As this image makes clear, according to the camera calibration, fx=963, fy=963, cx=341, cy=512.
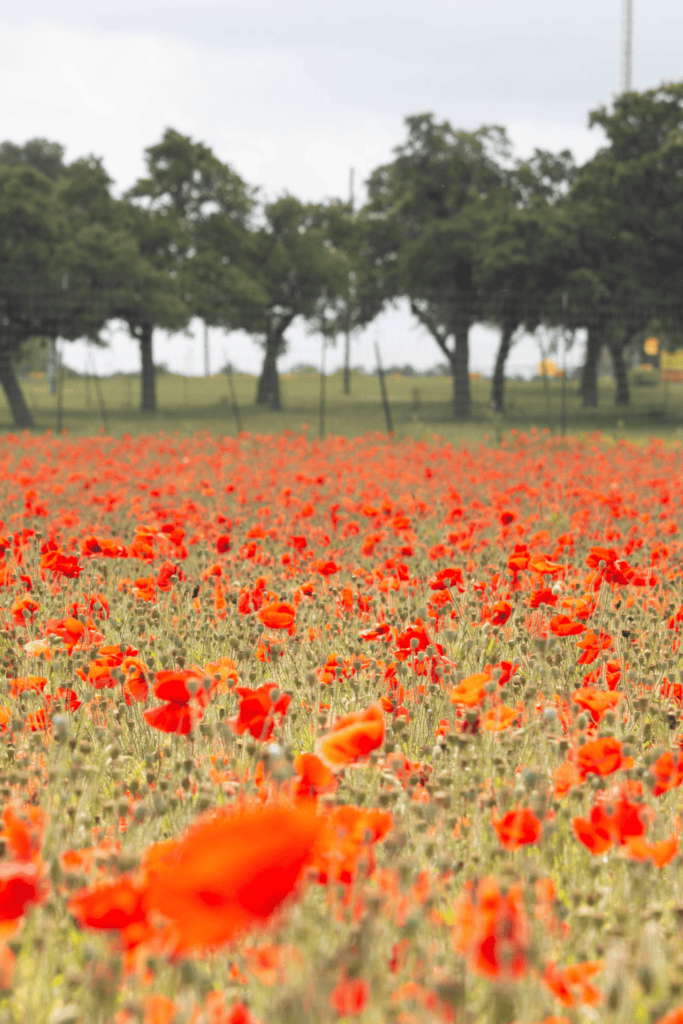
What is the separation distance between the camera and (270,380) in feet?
105

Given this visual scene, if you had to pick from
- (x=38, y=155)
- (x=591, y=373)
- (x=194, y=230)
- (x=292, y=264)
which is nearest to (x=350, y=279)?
(x=292, y=264)

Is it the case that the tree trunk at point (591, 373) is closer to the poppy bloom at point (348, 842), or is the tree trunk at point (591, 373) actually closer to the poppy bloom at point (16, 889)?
the poppy bloom at point (348, 842)

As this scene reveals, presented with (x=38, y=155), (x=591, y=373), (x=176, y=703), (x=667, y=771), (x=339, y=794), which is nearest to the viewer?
(x=667, y=771)

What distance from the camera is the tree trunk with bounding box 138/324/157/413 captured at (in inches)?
1261

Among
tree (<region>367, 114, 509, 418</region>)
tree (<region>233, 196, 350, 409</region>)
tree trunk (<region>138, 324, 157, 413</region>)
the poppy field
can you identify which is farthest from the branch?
the poppy field

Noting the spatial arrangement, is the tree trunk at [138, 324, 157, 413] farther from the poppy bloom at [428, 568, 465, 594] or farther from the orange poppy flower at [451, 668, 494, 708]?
the orange poppy flower at [451, 668, 494, 708]

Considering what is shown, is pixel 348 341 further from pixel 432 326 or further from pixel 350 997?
pixel 350 997

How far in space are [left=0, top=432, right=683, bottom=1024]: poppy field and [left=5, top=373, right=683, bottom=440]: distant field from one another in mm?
16311

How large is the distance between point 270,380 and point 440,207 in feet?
31.4

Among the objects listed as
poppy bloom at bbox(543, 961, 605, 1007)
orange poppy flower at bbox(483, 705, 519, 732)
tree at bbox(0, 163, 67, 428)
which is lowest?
poppy bloom at bbox(543, 961, 605, 1007)

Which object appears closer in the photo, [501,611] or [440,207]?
[501,611]

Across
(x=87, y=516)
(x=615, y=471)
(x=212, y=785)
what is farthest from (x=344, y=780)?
(x=615, y=471)

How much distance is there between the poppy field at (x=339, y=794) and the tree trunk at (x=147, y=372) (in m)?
27.6

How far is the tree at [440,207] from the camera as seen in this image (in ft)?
109
